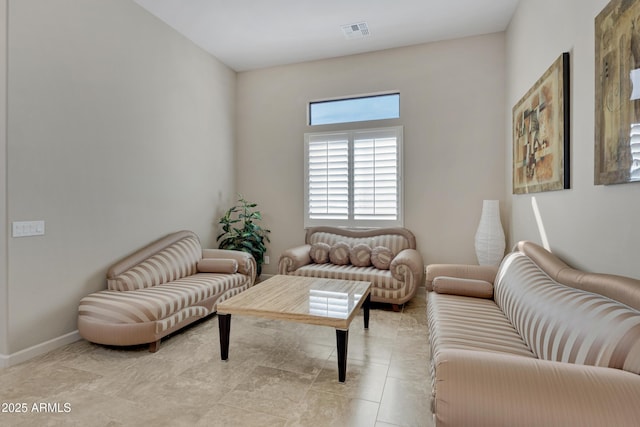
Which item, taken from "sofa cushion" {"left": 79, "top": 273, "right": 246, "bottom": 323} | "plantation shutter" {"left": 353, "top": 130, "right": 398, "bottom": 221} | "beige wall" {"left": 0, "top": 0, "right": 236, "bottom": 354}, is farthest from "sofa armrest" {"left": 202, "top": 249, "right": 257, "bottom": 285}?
"plantation shutter" {"left": 353, "top": 130, "right": 398, "bottom": 221}

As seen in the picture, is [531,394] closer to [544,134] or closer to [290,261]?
[544,134]

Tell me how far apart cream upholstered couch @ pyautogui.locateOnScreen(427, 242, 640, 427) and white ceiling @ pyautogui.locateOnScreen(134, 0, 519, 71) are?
2977mm

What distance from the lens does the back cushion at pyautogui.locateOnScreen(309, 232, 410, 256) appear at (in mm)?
4215

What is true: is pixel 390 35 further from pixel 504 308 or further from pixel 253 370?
pixel 253 370

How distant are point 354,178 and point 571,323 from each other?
3.37 metres

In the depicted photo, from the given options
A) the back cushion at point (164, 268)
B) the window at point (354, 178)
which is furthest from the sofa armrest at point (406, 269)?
the back cushion at point (164, 268)

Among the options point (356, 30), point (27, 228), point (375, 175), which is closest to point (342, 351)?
point (27, 228)

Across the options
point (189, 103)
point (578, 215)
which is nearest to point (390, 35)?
point (189, 103)

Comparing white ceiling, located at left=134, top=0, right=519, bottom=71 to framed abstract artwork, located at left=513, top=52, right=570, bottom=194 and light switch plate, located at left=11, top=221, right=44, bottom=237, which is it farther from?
light switch plate, located at left=11, top=221, right=44, bottom=237

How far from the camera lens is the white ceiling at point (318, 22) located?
341 centimetres

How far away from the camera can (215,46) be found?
14.3ft

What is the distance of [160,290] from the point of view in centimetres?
294

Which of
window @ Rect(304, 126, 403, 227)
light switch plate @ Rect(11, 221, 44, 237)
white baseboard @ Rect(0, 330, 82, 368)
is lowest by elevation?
white baseboard @ Rect(0, 330, 82, 368)

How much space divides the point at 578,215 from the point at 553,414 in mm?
1598
